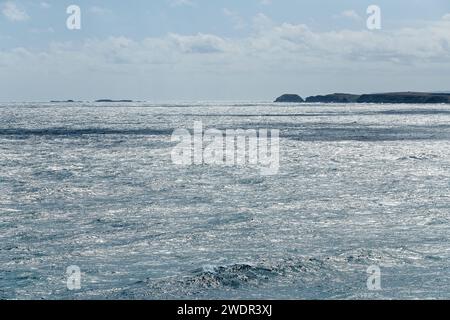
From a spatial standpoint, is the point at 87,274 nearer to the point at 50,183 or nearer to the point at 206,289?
the point at 206,289

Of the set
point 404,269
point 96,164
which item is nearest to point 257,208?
point 404,269

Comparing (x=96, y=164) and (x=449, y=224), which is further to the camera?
(x=96, y=164)

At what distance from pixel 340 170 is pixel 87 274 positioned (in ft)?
72.8

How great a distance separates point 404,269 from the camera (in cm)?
1441

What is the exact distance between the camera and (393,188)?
27031 mm

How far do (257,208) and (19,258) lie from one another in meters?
9.27

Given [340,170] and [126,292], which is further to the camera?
[340,170]

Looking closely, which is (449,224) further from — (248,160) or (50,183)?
(248,160)
